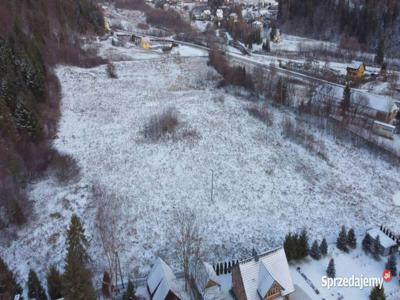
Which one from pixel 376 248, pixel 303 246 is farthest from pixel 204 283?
pixel 376 248

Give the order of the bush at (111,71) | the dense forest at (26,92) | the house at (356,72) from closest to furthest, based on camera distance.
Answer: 1. the dense forest at (26,92)
2. the bush at (111,71)
3. the house at (356,72)

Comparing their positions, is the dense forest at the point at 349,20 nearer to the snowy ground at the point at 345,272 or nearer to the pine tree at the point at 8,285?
the snowy ground at the point at 345,272

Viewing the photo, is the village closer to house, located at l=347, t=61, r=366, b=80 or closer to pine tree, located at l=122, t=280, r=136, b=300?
pine tree, located at l=122, t=280, r=136, b=300

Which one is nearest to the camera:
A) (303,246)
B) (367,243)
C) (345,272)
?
(345,272)

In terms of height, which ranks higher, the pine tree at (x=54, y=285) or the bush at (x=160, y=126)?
the bush at (x=160, y=126)

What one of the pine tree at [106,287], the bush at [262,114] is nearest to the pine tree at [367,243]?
the pine tree at [106,287]

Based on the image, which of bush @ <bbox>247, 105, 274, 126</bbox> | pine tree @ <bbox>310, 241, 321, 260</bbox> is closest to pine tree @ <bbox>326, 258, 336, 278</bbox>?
pine tree @ <bbox>310, 241, 321, 260</bbox>

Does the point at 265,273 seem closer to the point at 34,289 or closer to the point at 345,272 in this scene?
the point at 345,272
